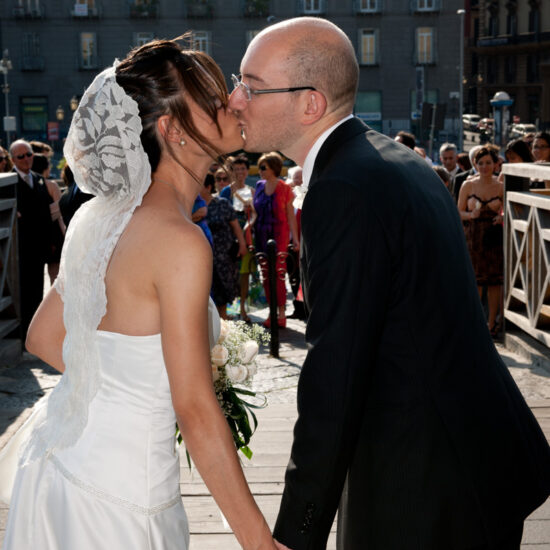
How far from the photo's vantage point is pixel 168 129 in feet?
7.72

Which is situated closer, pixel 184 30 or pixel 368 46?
pixel 184 30

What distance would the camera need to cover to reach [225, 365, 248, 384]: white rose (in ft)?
9.12

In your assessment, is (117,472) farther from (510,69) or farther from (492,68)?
(492,68)

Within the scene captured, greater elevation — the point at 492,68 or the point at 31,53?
the point at 31,53

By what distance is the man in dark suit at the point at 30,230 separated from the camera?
9531 mm

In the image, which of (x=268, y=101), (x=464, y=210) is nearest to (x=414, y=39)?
(x=464, y=210)

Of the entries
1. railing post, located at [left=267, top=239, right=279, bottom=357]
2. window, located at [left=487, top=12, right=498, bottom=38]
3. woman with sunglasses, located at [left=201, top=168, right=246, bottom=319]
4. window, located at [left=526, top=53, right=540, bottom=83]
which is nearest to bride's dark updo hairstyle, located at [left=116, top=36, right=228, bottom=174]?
railing post, located at [left=267, top=239, right=279, bottom=357]

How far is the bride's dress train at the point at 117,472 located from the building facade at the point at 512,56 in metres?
64.9

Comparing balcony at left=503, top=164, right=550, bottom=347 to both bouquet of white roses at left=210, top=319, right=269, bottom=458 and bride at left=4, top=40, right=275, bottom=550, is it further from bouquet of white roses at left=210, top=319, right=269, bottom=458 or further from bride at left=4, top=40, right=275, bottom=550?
bride at left=4, top=40, right=275, bottom=550

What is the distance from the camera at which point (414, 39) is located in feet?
172

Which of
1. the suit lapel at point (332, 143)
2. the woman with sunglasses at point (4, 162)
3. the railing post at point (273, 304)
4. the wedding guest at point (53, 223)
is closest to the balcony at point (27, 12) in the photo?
the woman with sunglasses at point (4, 162)

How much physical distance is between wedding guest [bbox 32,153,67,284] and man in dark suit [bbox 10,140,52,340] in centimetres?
25

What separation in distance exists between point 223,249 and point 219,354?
24.8 ft

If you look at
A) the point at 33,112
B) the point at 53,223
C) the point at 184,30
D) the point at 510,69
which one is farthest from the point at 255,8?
the point at 53,223
